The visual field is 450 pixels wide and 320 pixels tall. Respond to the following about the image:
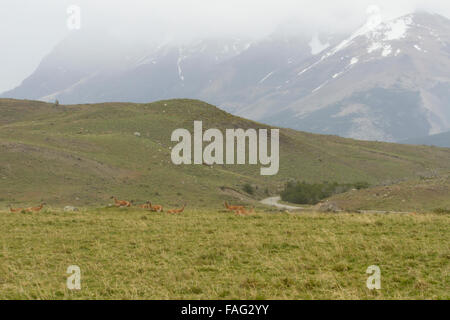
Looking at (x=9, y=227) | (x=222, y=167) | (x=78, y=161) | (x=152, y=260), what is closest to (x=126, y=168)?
(x=78, y=161)

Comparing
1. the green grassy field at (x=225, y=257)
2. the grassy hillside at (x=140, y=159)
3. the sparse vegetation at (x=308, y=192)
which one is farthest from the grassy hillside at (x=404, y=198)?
the green grassy field at (x=225, y=257)

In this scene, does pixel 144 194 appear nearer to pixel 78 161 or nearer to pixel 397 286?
pixel 78 161

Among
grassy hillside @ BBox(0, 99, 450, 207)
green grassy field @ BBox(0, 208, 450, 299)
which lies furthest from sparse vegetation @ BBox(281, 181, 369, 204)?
green grassy field @ BBox(0, 208, 450, 299)

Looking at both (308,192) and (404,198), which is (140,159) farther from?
(404,198)

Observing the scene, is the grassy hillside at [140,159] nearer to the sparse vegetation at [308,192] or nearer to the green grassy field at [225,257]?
the sparse vegetation at [308,192]

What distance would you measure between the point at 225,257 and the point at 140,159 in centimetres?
5961

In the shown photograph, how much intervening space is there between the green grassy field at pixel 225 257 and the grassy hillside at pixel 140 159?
29.9 meters

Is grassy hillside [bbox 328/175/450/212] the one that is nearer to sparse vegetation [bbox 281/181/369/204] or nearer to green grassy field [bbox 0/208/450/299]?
sparse vegetation [bbox 281/181/369/204]

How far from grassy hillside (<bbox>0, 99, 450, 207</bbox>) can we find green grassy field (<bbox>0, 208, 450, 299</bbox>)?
97.9 ft

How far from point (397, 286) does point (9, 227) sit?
54.6 feet

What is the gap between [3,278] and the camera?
14.5m

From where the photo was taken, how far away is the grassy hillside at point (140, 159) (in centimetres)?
5706
